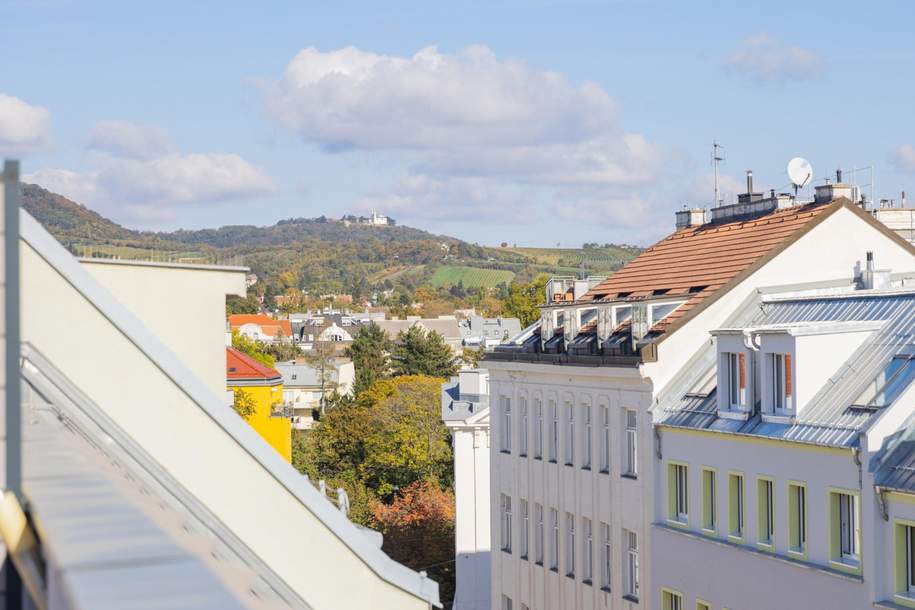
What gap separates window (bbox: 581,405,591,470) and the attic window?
11996mm

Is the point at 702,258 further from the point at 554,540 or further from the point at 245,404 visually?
the point at 245,404

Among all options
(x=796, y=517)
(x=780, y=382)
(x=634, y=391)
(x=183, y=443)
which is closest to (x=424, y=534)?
(x=634, y=391)

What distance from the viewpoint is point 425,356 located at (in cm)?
12525

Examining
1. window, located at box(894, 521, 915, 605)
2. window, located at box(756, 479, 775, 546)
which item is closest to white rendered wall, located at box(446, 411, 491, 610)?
window, located at box(756, 479, 775, 546)

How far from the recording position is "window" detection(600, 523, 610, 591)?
35188 mm

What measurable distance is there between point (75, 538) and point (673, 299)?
32.3 metres

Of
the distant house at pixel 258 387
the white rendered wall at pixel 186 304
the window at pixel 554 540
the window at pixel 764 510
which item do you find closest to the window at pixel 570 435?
the window at pixel 554 540

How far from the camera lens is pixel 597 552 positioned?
117 feet

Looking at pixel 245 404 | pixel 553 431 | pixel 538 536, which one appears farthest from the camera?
pixel 245 404

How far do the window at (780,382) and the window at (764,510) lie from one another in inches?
55.8

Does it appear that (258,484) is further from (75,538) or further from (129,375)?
(75,538)

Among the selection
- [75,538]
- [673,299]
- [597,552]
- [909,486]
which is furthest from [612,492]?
[75,538]

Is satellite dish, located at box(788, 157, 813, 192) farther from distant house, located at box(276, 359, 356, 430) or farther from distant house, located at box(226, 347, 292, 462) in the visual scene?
distant house, located at box(276, 359, 356, 430)

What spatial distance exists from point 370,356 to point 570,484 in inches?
3784
